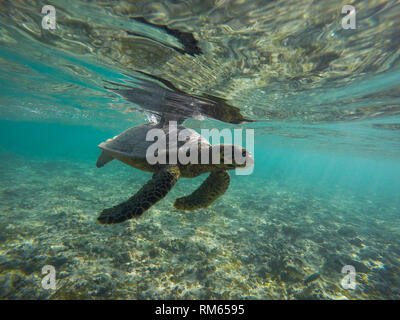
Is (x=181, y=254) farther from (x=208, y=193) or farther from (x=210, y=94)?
(x=210, y=94)

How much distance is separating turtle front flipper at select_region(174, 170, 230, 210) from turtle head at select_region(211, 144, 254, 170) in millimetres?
1117

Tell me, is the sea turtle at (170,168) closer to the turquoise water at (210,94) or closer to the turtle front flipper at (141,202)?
the turtle front flipper at (141,202)

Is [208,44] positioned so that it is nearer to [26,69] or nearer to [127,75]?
[127,75]

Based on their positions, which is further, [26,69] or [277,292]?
[26,69]

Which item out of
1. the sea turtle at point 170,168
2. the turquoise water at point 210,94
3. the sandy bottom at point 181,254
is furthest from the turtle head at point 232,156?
the sandy bottom at point 181,254

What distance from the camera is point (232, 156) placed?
4332 mm

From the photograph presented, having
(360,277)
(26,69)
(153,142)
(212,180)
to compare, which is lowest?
(360,277)

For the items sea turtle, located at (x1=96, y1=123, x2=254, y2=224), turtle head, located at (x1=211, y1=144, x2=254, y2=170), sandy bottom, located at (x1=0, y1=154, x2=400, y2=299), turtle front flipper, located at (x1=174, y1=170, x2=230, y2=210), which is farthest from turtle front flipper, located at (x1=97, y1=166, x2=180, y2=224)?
sandy bottom, located at (x1=0, y1=154, x2=400, y2=299)

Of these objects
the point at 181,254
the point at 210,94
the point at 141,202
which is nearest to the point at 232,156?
the point at 141,202

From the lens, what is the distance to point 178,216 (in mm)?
10250

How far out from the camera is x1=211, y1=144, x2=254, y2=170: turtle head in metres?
4.30

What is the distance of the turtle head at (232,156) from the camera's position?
430 cm

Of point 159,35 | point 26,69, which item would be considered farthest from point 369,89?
point 26,69
